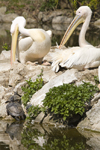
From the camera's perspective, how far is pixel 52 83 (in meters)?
5.41

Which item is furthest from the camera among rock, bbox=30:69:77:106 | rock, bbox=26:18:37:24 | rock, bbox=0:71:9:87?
rock, bbox=26:18:37:24

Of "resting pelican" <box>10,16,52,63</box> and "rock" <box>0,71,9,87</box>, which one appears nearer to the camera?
"rock" <box>0,71,9,87</box>

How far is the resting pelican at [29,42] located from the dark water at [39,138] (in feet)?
7.02

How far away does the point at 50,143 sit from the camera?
4.14m

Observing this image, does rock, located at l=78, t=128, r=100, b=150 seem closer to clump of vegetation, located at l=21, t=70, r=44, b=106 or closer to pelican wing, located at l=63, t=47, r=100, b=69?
clump of vegetation, located at l=21, t=70, r=44, b=106

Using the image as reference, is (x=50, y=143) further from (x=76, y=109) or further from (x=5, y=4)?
(x=5, y=4)

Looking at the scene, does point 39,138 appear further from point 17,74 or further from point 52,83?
point 17,74

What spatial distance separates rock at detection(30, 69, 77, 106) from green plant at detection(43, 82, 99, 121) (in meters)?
0.25

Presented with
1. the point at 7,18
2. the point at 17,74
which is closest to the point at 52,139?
the point at 17,74

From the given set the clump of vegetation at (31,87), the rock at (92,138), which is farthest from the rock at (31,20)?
the rock at (92,138)

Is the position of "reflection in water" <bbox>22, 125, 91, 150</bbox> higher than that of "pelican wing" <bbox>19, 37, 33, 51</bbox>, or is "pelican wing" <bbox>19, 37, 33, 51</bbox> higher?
"pelican wing" <bbox>19, 37, 33, 51</bbox>

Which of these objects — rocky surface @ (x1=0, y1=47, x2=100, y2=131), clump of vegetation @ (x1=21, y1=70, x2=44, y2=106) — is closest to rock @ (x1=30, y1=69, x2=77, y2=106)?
rocky surface @ (x1=0, y1=47, x2=100, y2=131)

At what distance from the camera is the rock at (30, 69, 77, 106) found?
17.2ft

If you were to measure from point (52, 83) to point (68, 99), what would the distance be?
0.73m
